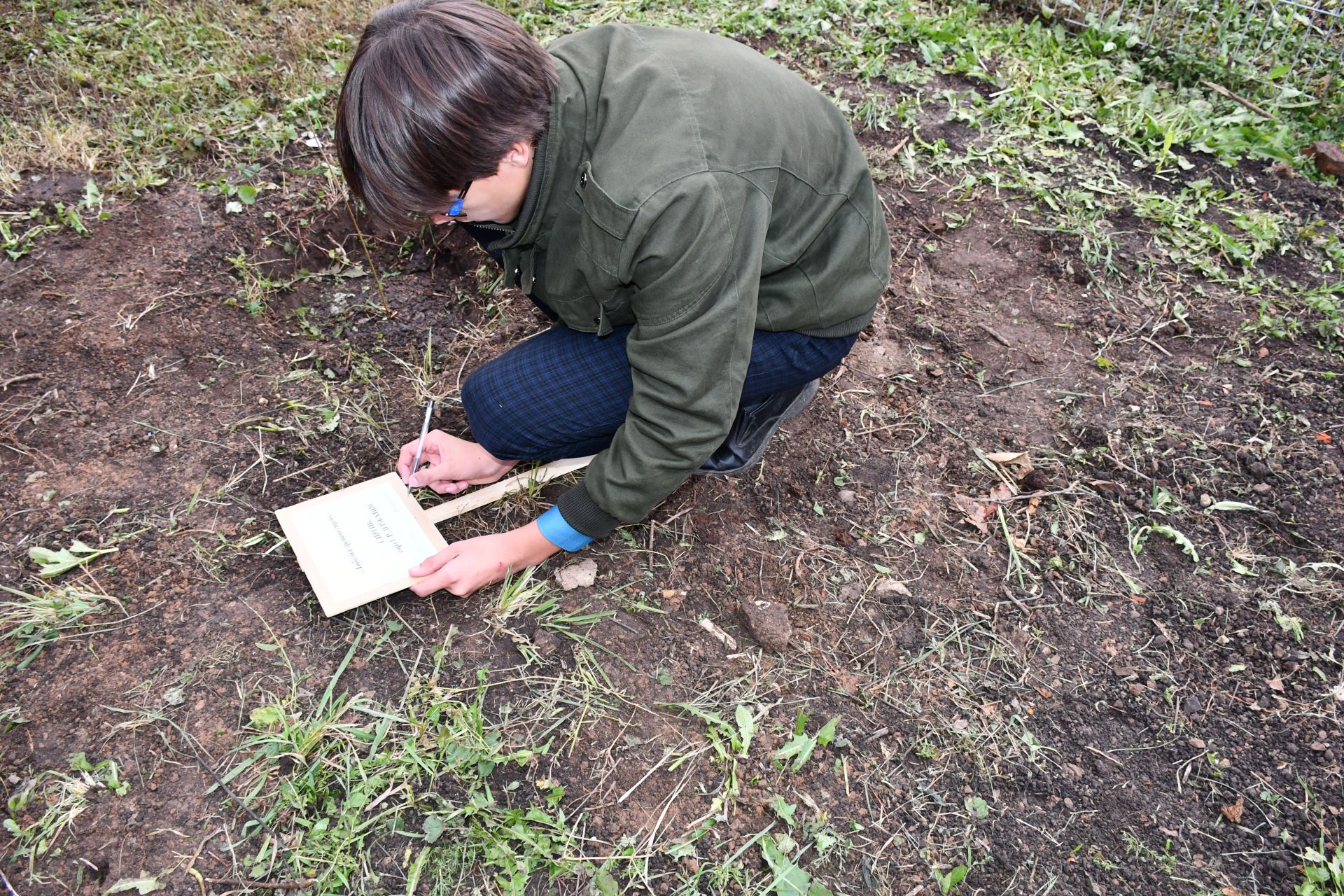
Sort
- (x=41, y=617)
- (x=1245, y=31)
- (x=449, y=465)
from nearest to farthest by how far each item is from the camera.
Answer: (x=41, y=617) < (x=449, y=465) < (x=1245, y=31)

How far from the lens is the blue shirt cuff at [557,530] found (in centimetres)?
175

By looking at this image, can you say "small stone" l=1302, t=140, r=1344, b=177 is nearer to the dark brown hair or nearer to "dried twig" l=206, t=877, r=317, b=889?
the dark brown hair

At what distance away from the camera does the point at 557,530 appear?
176 centimetres

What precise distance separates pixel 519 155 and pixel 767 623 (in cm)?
108

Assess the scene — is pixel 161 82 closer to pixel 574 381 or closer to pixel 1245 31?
pixel 574 381

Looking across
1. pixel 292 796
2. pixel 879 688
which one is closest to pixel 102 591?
pixel 292 796

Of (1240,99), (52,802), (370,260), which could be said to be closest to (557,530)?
(52,802)

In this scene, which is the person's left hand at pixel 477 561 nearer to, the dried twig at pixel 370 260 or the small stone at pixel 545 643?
the small stone at pixel 545 643

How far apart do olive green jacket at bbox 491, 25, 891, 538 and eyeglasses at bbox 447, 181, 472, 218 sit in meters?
0.12

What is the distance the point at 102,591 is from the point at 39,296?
1.05m

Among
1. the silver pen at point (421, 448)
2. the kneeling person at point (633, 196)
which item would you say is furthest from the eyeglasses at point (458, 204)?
the silver pen at point (421, 448)

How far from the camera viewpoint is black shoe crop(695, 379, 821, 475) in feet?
6.78

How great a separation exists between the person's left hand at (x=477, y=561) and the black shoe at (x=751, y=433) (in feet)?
1.64

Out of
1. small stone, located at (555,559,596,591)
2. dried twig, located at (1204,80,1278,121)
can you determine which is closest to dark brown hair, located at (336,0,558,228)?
small stone, located at (555,559,596,591)
